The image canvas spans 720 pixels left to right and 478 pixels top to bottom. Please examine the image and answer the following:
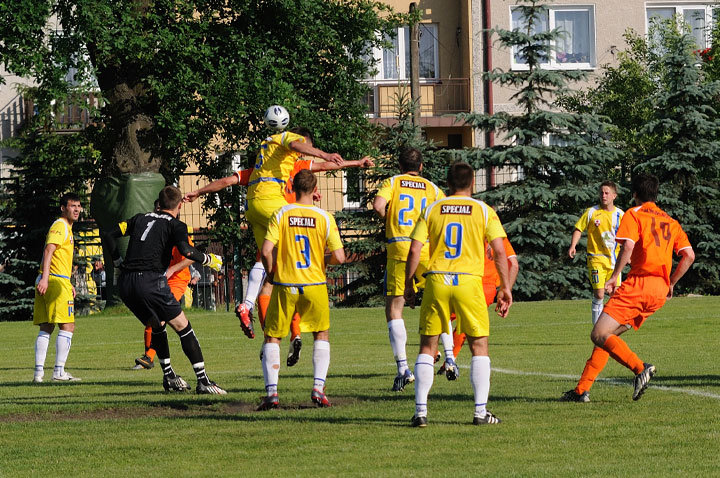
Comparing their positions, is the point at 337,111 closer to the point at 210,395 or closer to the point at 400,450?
the point at 210,395

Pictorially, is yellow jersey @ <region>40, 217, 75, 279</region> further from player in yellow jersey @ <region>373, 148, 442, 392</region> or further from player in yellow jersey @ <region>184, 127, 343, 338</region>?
player in yellow jersey @ <region>373, 148, 442, 392</region>

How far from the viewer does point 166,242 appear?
1176 cm

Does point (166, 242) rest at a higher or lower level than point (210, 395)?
higher

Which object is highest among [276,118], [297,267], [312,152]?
[276,118]

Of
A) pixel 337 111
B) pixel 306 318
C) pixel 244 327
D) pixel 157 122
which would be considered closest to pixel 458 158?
pixel 337 111

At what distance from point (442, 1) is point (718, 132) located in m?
10.6

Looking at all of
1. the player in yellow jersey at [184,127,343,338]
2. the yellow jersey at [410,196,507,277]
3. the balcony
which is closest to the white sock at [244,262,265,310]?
the player in yellow jersey at [184,127,343,338]

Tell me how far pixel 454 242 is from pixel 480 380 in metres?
1.07

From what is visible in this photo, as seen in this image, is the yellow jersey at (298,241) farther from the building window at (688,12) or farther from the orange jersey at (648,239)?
the building window at (688,12)

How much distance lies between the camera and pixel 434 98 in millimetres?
38562

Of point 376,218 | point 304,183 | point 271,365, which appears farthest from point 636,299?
point 376,218

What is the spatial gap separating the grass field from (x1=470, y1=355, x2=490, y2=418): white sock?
0.20 meters

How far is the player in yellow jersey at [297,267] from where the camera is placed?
32.8 feet

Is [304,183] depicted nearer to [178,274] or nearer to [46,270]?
[46,270]
